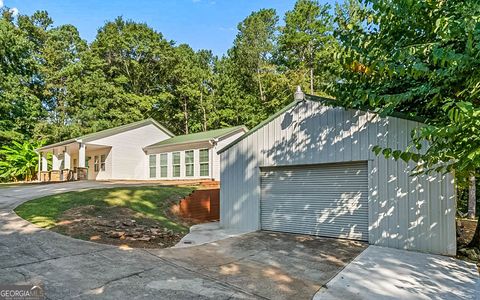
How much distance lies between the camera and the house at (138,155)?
18.1 m

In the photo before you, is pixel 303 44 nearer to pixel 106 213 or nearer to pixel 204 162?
pixel 204 162

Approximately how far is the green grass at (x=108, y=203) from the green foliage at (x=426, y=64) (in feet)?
20.8

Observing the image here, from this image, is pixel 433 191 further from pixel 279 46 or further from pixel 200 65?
pixel 200 65

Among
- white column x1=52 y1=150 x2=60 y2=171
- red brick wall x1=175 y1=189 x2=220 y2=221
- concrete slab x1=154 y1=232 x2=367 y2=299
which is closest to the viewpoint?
concrete slab x1=154 y1=232 x2=367 y2=299

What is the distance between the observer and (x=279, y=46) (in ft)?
99.2

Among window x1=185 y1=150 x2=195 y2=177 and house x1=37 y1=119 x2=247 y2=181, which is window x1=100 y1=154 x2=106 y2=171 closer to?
house x1=37 y1=119 x2=247 y2=181

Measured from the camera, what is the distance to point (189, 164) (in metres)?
18.7

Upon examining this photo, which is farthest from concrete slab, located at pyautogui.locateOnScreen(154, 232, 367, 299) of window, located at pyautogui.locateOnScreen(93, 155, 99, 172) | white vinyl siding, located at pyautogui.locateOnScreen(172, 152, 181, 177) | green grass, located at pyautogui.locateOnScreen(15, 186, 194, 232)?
window, located at pyautogui.locateOnScreen(93, 155, 99, 172)

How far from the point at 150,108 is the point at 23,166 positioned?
12.7m

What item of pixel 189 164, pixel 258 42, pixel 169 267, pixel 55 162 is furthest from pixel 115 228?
pixel 258 42

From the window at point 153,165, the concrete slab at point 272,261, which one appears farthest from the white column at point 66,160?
the concrete slab at point 272,261

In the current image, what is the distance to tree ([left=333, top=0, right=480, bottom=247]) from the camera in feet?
11.3

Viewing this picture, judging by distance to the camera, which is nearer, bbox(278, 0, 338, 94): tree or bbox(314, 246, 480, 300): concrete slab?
bbox(314, 246, 480, 300): concrete slab

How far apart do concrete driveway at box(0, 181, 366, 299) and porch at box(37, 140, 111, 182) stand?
13.0 metres
